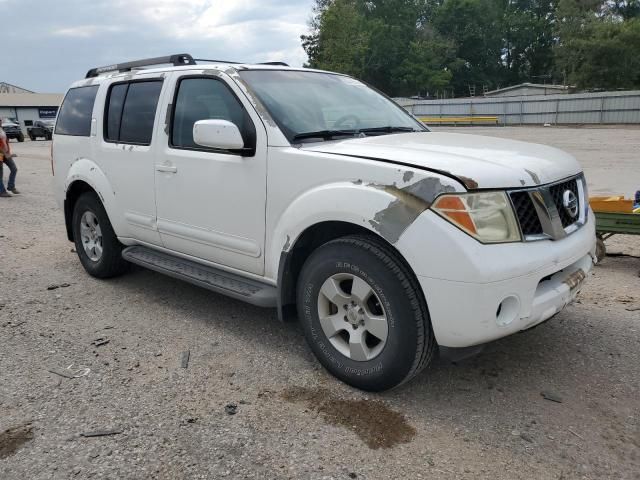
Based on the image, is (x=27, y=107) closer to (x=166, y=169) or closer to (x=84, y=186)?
(x=84, y=186)

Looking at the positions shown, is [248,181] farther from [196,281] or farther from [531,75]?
[531,75]

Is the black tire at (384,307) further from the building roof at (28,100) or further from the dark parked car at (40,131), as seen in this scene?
the building roof at (28,100)

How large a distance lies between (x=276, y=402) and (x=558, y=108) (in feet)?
117

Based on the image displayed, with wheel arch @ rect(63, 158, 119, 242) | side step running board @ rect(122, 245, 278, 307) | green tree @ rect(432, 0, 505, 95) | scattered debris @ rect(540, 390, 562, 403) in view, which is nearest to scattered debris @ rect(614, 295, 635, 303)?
scattered debris @ rect(540, 390, 562, 403)

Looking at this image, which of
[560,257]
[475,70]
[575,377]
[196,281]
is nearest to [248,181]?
[196,281]

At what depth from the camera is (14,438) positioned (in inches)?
112

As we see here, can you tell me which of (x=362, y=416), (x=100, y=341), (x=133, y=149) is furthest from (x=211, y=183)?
(x=362, y=416)

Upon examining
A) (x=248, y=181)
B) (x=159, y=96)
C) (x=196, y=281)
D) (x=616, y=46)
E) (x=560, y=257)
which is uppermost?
(x=616, y=46)

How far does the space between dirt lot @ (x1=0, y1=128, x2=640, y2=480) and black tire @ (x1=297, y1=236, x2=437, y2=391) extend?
0.18 meters

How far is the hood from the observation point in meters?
2.77

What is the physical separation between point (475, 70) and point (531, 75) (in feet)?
26.6

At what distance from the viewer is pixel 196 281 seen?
3971mm

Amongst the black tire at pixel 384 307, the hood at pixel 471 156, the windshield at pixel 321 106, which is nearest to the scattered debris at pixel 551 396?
the black tire at pixel 384 307

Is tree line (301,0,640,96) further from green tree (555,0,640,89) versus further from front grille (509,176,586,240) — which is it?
front grille (509,176,586,240)
